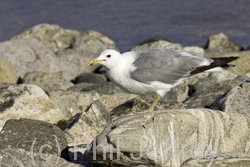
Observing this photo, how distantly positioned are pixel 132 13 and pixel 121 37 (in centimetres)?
211

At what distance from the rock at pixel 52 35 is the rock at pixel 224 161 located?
31.2ft

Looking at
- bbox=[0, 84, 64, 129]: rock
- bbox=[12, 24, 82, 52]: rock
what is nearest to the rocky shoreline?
bbox=[0, 84, 64, 129]: rock

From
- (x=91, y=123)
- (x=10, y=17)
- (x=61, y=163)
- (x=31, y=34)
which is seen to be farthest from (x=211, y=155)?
(x=10, y=17)

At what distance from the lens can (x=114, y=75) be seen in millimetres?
8312

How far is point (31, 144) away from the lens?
22.0 ft

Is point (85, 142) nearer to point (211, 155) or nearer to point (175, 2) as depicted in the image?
point (211, 155)

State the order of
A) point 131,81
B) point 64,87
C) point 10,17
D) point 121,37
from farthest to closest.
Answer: point 10,17, point 121,37, point 64,87, point 131,81

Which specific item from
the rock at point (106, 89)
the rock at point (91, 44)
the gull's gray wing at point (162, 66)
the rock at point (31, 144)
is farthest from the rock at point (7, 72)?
the rock at point (31, 144)

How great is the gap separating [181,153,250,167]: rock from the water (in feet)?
33.5

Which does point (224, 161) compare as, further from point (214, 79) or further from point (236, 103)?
point (214, 79)

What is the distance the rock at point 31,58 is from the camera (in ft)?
41.2

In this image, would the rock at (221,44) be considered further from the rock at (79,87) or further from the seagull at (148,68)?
the seagull at (148,68)

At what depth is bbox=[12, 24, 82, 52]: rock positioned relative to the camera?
15023mm

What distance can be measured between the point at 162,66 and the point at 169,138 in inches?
94.8
